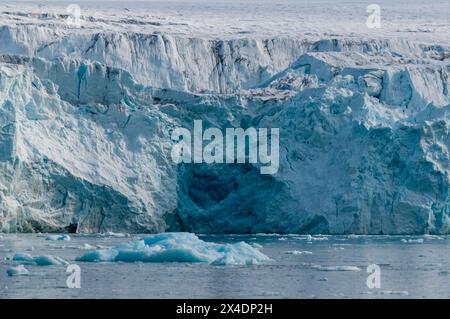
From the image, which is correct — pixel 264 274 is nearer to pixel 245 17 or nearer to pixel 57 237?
pixel 57 237

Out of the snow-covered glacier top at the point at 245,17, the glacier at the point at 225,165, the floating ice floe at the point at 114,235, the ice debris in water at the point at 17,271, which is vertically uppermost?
the snow-covered glacier top at the point at 245,17

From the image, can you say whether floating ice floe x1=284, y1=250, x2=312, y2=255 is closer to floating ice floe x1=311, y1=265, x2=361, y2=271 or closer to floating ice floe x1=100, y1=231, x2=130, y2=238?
floating ice floe x1=311, y1=265, x2=361, y2=271

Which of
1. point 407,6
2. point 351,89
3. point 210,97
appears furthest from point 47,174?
point 407,6

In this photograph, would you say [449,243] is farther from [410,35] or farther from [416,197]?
[410,35]

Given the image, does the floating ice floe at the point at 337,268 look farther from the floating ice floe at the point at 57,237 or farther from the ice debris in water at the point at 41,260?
the floating ice floe at the point at 57,237

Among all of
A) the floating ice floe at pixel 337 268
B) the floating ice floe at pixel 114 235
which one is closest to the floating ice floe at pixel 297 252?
the floating ice floe at pixel 337 268

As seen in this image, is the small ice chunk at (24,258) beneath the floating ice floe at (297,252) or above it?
above

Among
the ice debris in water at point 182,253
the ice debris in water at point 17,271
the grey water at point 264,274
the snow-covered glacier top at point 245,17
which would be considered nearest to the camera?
the grey water at point 264,274
